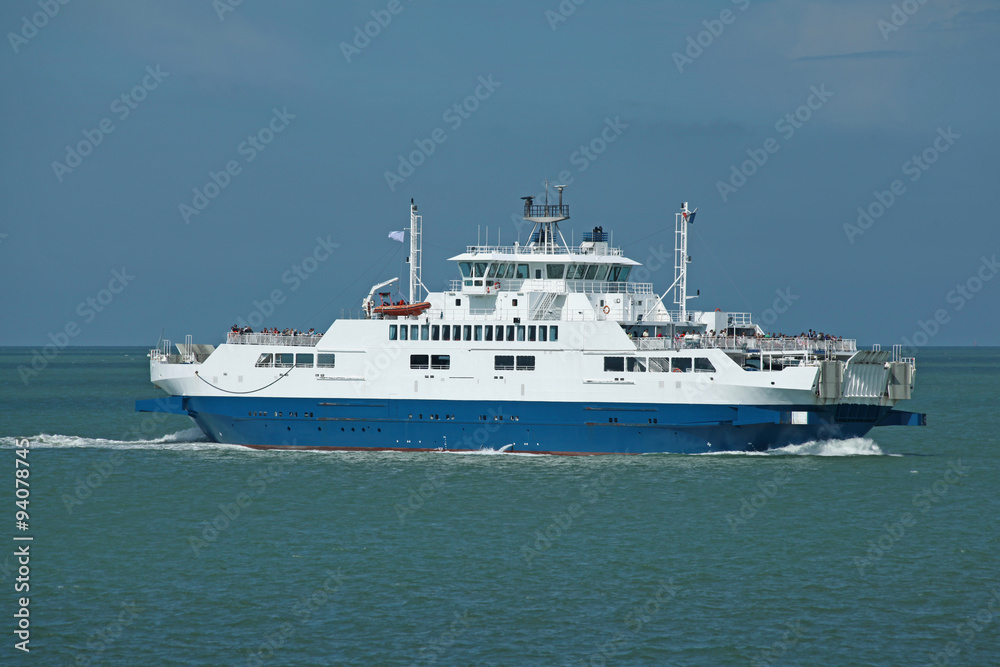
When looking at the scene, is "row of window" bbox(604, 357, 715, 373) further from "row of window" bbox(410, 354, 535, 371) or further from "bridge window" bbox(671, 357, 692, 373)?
"row of window" bbox(410, 354, 535, 371)

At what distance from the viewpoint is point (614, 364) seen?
3312 centimetres

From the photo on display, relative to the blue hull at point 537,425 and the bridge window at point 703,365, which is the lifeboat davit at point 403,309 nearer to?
the blue hull at point 537,425

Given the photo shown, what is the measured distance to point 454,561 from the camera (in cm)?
2188

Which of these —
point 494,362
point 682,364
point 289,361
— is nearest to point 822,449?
point 682,364

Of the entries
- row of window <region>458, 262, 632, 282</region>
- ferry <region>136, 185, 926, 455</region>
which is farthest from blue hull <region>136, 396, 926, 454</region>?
row of window <region>458, 262, 632, 282</region>

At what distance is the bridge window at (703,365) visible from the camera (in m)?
32.5

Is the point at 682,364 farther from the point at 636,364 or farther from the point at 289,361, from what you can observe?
the point at 289,361

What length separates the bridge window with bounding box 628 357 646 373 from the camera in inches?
1303

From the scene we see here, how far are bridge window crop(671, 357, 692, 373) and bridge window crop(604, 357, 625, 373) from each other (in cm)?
152

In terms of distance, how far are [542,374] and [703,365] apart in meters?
4.80

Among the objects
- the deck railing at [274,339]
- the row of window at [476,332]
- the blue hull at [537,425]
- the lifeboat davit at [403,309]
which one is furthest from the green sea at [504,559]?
the lifeboat davit at [403,309]

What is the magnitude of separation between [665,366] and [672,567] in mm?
12251

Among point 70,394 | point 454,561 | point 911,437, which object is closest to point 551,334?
point 454,561

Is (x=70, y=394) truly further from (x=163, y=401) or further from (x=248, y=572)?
(x=248, y=572)
